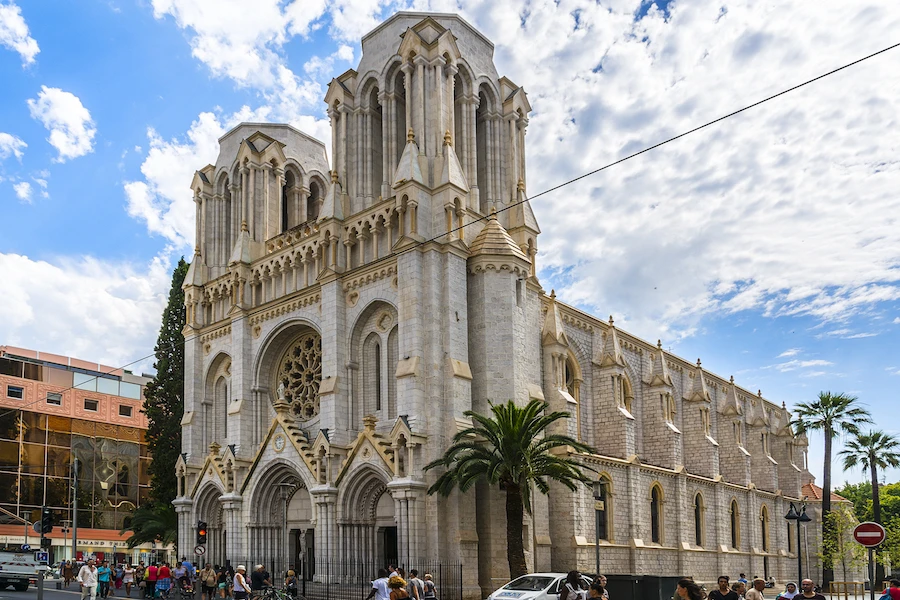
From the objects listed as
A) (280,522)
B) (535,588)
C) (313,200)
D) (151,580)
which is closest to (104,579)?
(151,580)

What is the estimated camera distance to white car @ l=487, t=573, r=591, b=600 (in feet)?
70.5

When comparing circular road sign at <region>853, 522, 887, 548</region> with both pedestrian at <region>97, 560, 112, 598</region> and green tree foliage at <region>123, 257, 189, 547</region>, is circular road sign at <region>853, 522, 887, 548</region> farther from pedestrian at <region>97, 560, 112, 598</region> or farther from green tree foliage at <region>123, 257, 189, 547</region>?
green tree foliage at <region>123, 257, 189, 547</region>

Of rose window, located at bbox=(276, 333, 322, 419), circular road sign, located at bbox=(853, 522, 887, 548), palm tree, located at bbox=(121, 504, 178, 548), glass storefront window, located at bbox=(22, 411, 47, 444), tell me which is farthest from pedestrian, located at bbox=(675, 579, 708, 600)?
glass storefront window, located at bbox=(22, 411, 47, 444)

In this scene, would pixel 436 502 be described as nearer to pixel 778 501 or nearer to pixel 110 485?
pixel 778 501

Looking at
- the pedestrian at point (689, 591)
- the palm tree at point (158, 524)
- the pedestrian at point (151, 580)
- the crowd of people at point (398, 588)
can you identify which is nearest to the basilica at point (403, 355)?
the pedestrian at point (151, 580)

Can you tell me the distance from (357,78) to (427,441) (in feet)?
57.2

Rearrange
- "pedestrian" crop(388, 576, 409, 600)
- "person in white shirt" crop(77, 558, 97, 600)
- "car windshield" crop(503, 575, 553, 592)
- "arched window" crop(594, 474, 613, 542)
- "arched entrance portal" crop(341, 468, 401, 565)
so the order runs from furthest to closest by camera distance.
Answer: "arched window" crop(594, 474, 613, 542), "arched entrance portal" crop(341, 468, 401, 565), "person in white shirt" crop(77, 558, 97, 600), "car windshield" crop(503, 575, 553, 592), "pedestrian" crop(388, 576, 409, 600)

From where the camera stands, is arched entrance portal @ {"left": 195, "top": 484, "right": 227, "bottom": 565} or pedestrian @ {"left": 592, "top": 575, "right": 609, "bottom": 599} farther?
arched entrance portal @ {"left": 195, "top": 484, "right": 227, "bottom": 565}

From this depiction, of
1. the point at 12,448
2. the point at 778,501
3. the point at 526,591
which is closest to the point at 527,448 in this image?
the point at 526,591

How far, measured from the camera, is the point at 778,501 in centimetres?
5500

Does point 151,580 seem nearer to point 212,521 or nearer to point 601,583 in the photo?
point 212,521

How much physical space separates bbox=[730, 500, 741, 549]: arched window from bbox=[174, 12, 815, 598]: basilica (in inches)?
7.4

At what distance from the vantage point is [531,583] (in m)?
22.4

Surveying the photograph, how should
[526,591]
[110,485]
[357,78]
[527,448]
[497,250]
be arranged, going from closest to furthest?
[526,591]
[527,448]
[497,250]
[357,78]
[110,485]
